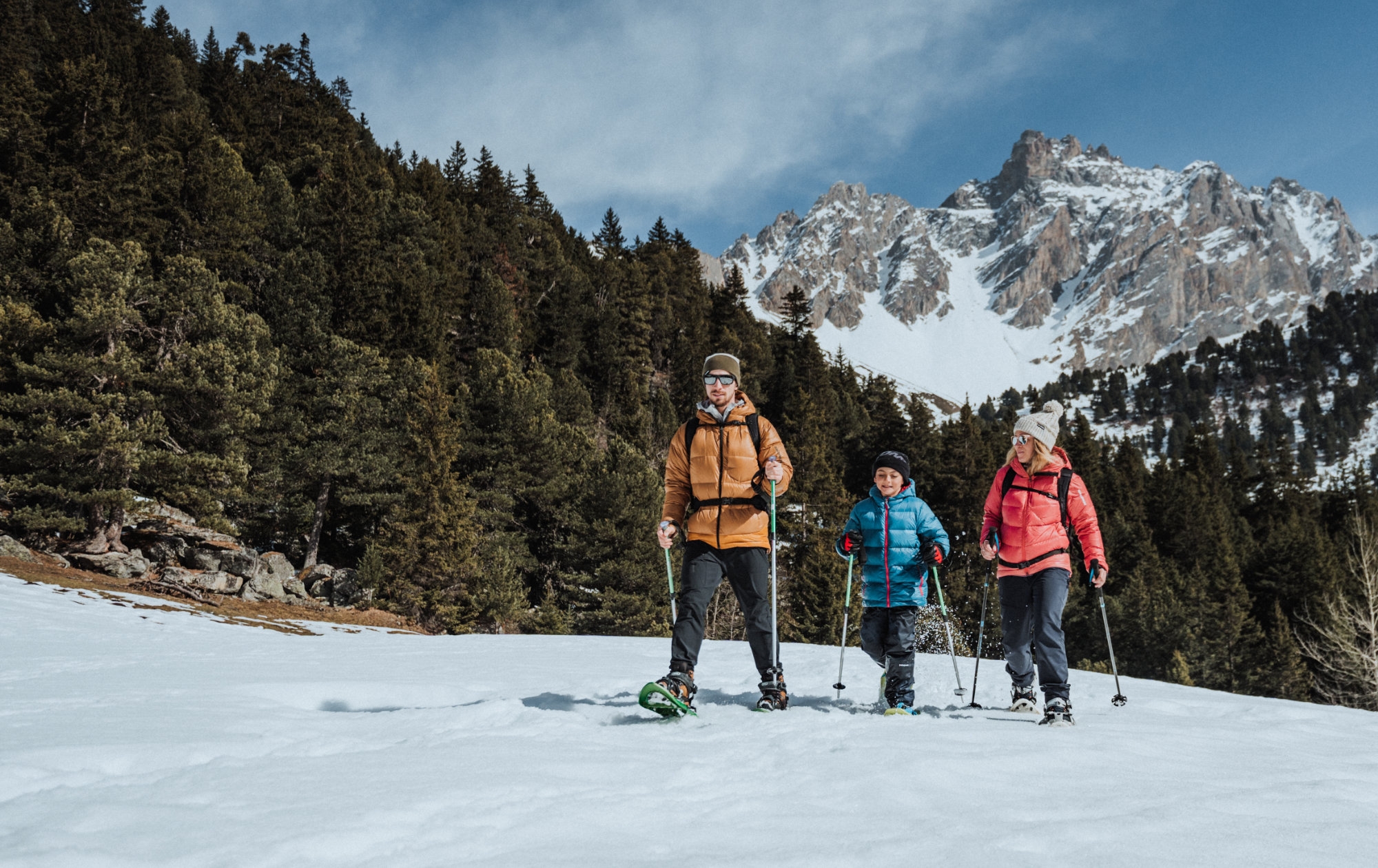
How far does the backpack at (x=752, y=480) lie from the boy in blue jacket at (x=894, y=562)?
3.38 feet

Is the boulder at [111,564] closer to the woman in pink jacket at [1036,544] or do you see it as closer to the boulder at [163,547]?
the boulder at [163,547]

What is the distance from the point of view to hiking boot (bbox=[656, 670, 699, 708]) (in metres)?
4.32

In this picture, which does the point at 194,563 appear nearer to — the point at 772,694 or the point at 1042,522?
the point at 772,694

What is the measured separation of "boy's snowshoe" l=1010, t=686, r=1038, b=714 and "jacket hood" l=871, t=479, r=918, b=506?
5.41ft

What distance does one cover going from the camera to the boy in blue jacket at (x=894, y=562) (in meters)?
5.22

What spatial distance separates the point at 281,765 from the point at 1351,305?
264771 millimetres

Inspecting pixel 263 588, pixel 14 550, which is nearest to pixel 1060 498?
pixel 263 588

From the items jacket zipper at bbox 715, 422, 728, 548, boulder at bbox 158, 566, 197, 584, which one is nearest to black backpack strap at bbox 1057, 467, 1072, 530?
Answer: jacket zipper at bbox 715, 422, 728, 548

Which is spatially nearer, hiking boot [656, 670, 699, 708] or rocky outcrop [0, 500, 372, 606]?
hiking boot [656, 670, 699, 708]

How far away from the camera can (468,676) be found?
20.7ft

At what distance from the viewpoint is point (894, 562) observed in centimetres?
538

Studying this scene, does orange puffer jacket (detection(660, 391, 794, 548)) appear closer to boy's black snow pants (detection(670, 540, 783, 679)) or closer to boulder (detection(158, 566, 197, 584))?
boy's black snow pants (detection(670, 540, 783, 679))

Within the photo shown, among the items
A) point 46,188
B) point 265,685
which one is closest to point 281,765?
point 265,685

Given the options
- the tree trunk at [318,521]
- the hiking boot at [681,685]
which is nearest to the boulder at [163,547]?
the tree trunk at [318,521]
